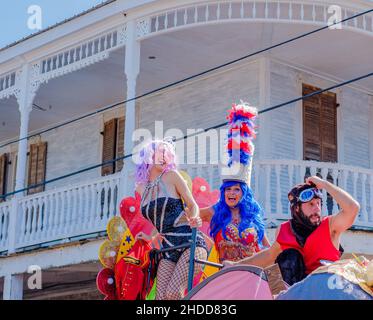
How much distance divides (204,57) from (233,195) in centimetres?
634

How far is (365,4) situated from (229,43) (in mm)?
2165

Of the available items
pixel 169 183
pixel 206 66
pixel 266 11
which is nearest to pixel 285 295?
pixel 169 183

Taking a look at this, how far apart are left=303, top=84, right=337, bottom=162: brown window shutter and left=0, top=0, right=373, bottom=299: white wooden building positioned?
2cm

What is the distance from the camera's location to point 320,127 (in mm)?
14180

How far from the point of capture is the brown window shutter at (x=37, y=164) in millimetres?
17719

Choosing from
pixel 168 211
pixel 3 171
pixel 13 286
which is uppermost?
pixel 3 171

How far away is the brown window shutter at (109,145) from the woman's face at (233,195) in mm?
8533

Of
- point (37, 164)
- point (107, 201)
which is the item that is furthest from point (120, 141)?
point (107, 201)

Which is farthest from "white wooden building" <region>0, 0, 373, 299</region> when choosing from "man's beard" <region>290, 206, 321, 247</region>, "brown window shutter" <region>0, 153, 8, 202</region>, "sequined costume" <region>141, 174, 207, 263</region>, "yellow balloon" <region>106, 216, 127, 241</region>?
"man's beard" <region>290, 206, 321, 247</region>

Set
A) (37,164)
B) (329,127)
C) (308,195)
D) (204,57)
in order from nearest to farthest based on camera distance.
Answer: (308,195) < (204,57) < (329,127) < (37,164)

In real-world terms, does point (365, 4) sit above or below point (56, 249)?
above

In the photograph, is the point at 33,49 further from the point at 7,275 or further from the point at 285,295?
the point at 285,295

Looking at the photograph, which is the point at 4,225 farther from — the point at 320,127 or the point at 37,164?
the point at 320,127

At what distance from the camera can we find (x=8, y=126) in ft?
58.5
